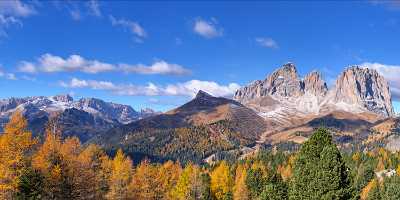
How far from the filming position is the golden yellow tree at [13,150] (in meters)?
43.6

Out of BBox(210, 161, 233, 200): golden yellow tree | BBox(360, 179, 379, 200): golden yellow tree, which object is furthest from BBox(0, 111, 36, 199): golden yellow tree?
BBox(210, 161, 233, 200): golden yellow tree

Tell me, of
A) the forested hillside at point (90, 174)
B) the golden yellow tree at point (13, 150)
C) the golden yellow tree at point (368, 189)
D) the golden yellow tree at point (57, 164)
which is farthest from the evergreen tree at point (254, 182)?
the golden yellow tree at point (13, 150)

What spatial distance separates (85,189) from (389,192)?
6042cm

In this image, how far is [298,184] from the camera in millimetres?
37688

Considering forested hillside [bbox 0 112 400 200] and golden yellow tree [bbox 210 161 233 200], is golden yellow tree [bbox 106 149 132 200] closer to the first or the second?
forested hillside [bbox 0 112 400 200]

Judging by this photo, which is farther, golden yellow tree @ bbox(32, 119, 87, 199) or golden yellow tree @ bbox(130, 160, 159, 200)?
golden yellow tree @ bbox(130, 160, 159, 200)

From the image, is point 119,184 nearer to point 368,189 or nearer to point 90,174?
point 90,174

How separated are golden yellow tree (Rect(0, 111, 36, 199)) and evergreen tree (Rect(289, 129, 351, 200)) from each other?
26.9 metres

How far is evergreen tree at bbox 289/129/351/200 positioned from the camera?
113ft

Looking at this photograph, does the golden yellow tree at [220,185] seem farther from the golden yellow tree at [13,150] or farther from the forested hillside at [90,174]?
the golden yellow tree at [13,150]

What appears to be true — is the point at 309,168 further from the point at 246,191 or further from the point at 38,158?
the point at 246,191

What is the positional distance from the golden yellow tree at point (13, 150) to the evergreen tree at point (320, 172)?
26852mm

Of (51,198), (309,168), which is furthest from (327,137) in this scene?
(51,198)

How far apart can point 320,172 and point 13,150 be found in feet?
97.3
